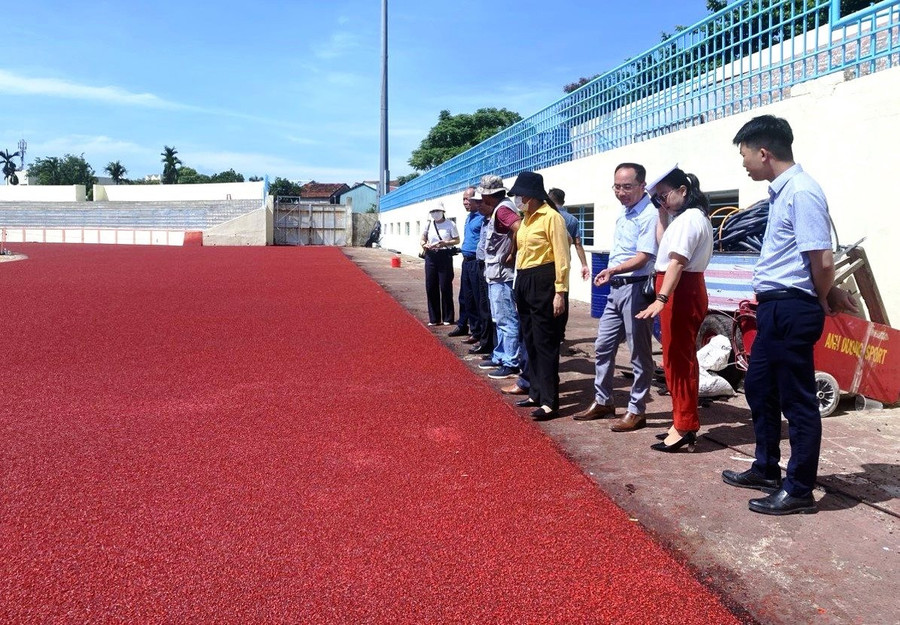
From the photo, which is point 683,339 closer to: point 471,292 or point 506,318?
point 506,318

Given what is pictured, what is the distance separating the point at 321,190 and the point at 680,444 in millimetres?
93908

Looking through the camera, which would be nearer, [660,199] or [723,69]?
[660,199]

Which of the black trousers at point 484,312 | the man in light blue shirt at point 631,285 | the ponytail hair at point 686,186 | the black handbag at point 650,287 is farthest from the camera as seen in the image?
the black trousers at point 484,312

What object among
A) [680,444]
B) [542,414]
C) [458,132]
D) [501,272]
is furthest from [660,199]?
[458,132]

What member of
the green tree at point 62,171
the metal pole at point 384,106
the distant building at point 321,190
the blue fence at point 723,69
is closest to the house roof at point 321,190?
the distant building at point 321,190

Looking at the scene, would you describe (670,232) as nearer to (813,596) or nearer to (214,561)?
(813,596)

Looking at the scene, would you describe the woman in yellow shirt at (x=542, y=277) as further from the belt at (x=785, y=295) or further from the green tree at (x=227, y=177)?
the green tree at (x=227, y=177)

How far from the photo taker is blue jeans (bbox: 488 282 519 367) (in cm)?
634

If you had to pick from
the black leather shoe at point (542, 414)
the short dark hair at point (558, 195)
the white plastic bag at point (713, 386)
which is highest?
the short dark hair at point (558, 195)

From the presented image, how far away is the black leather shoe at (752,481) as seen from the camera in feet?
12.0

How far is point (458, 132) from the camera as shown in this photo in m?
54.2

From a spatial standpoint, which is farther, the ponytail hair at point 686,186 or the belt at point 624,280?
the belt at point 624,280

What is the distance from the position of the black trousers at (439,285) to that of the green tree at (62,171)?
79245 mm

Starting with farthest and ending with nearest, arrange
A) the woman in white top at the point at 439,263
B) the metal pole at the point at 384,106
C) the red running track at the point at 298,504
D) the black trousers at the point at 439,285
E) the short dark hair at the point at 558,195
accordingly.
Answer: the metal pole at the point at 384,106, the black trousers at the point at 439,285, the woman in white top at the point at 439,263, the short dark hair at the point at 558,195, the red running track at the point at 298,504
